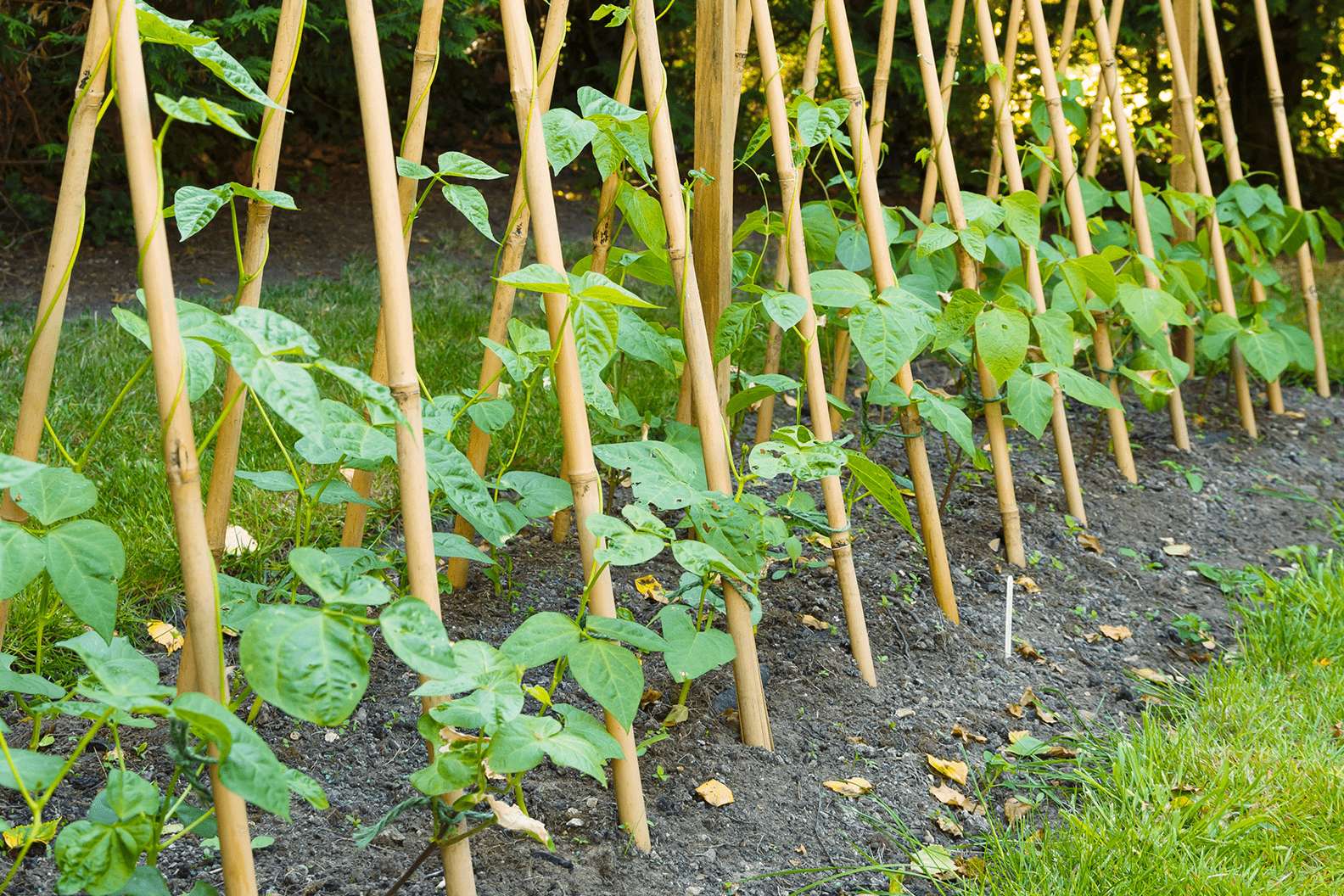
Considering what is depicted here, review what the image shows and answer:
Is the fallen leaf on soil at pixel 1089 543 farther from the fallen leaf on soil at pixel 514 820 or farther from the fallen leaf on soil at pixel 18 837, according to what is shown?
the fallen leaf on soil at pixel 18 837

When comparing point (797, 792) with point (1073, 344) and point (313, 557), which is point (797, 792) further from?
point (1073, 344)

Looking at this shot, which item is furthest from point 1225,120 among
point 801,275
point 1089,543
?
point 801,275

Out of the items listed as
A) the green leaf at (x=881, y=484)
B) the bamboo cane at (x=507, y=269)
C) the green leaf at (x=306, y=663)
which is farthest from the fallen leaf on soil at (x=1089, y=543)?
the green leaf at (x=306, y=663)

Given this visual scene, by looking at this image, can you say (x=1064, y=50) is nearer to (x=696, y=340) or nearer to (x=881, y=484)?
(x=881, y=484)

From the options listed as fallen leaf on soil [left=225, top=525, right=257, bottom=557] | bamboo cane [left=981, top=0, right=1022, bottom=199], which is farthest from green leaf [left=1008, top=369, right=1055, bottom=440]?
fallen leaf on soil [left=225, top=525, right=257, bottom=557]

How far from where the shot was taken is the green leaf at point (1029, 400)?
245 centimetres

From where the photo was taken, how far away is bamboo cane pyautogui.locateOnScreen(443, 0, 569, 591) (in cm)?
182

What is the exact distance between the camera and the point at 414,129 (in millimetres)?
1814

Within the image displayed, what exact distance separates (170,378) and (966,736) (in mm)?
1525

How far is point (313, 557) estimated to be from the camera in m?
1.16

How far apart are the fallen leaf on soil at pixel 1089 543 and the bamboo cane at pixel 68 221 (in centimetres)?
232

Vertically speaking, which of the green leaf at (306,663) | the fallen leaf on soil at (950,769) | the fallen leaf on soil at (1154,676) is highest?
the green leaf at (306,663)

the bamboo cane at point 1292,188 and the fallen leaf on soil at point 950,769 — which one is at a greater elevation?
the bamboo cane at point 1292,188

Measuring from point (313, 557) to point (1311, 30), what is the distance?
20.6 feet
